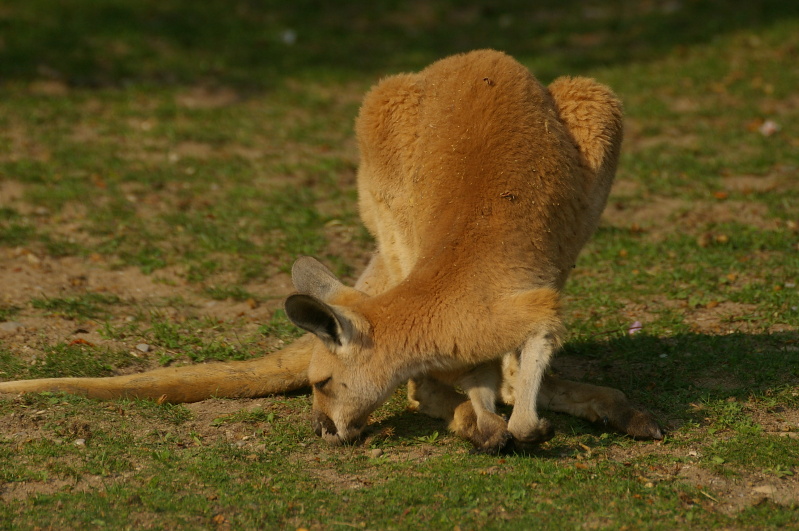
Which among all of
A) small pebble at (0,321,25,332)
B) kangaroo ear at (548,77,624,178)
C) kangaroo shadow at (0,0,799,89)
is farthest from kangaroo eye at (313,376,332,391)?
kangaroo shadow at (0,0,799,89)

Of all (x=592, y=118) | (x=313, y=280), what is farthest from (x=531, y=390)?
(x=592, y=118)

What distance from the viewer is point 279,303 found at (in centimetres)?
582

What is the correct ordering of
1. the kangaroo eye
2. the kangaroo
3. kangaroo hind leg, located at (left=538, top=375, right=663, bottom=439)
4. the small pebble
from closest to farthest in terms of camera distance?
the kangaroo → the kangaroo eye → kangaroo hind leg, located at (left=538, top=375, right=663, bottom=439) → the small pebble

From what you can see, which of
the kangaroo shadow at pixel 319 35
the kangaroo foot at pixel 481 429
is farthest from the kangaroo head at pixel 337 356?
the kangaroo shadow at pixel 319 35

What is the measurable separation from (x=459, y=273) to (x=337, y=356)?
605 mm

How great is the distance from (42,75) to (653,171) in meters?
6.37

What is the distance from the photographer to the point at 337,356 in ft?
12.8

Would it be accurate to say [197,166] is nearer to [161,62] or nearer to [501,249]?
[161,62]

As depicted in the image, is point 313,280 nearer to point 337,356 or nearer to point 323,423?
point 337,356

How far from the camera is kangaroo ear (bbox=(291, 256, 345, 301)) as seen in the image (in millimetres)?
4160

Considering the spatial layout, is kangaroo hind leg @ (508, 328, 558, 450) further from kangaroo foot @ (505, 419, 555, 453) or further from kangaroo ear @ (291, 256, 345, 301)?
kangaroo ear @ (291, 256, 345, 301)

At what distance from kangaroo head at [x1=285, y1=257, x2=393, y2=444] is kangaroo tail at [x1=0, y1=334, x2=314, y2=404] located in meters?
0.58

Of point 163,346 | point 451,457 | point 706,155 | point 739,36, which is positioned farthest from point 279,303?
point 739,36

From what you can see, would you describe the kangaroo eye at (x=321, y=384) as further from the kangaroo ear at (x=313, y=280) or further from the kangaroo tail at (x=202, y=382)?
the kangaroo tail at (x=202, y=382)
